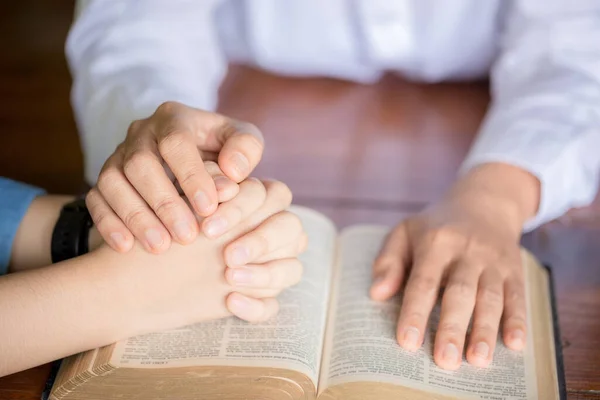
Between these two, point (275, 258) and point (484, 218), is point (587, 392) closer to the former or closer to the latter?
point (484, 218)

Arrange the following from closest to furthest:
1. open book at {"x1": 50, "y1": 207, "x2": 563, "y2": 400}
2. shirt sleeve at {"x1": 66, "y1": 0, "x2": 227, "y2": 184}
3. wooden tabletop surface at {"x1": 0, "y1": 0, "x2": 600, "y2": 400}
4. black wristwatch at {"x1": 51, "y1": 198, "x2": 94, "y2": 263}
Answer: open book at {"x1": 50, "y1": 207, "x2": 563, "y2": 400}, black wristwatch at {"x1": 51, "y1": 198, "x2": 94, "y2": 263}, wooden tabletop surface at {"x1": 0, "y1": 0, "x2": 600, "y2": 400}, shirt sleeve at {"x1": 66, "y1": 0, "x2": 227, "y2": 184}

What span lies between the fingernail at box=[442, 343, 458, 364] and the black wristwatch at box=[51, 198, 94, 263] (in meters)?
0.40

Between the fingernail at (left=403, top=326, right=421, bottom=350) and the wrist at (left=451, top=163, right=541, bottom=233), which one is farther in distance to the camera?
the wrist at (left=451, top=163, right=541, bottom=233)

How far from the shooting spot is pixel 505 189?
2.86 feet

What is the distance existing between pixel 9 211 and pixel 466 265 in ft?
1.70

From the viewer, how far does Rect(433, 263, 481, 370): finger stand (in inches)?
26.6

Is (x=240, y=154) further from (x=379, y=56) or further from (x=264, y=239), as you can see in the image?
(x=379, y=56)

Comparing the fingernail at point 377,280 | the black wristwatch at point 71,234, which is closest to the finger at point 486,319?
the fingernail at point 377,280

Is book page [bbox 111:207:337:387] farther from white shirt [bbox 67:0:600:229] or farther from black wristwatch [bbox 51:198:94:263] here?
white shirt [bbox 67:0:600:229]

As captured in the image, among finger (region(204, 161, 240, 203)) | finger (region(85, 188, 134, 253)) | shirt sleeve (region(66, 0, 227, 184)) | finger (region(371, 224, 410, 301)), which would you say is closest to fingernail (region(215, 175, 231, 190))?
finger (region(204, 161, 240, 203))

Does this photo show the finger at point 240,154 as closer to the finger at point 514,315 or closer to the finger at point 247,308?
the finger at point 247,308

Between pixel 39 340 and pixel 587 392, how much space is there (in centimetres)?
55

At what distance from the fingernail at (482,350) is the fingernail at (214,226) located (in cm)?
28

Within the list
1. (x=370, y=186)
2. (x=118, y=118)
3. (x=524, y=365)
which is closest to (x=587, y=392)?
(x=524, y=365)
